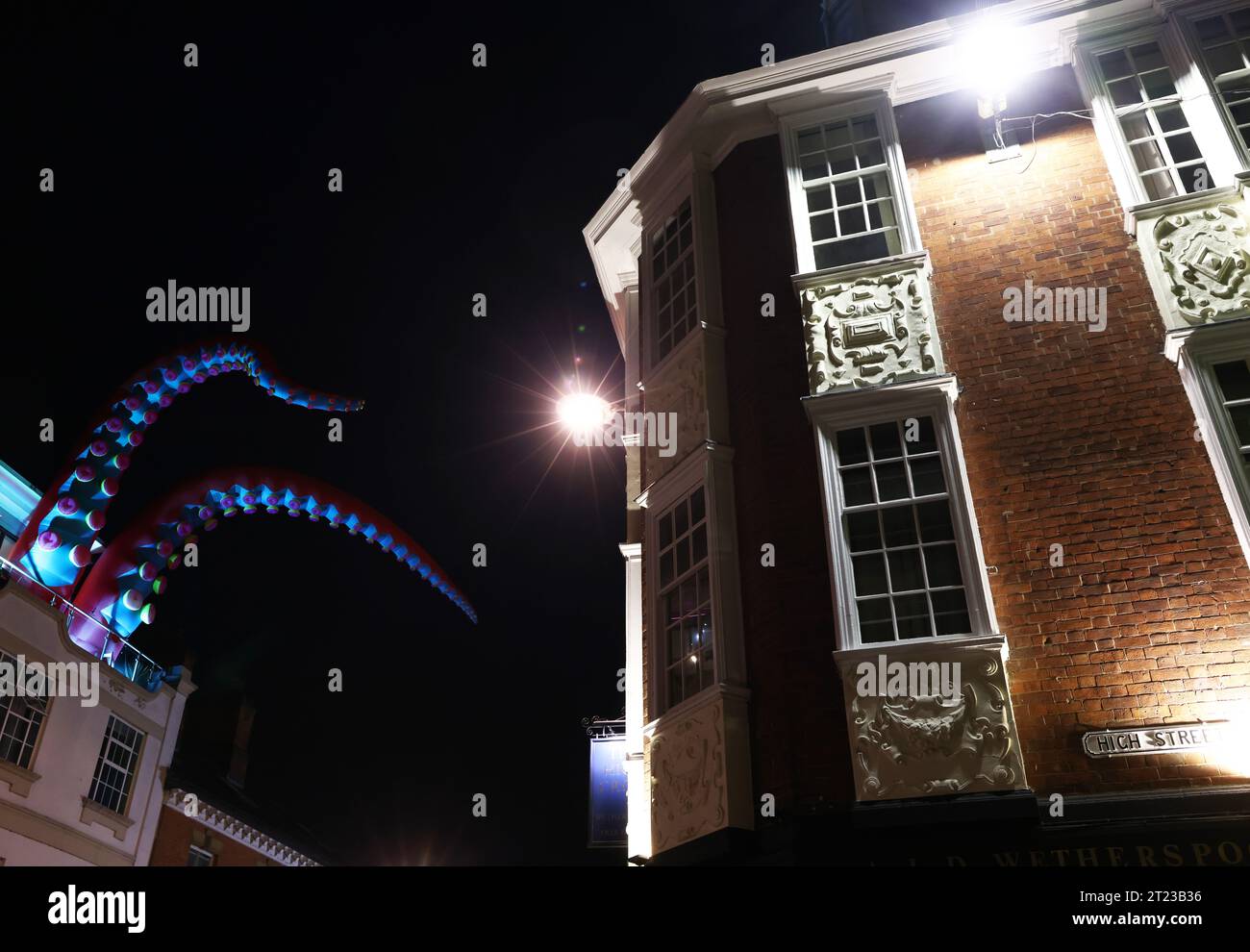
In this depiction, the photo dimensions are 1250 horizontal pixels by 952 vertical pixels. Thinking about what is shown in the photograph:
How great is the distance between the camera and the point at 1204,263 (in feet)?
34.4

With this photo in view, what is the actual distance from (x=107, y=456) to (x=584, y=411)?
58.1ft

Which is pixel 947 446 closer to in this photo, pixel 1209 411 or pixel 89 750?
pixel 1209 411

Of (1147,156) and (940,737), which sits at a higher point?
(1147,156)

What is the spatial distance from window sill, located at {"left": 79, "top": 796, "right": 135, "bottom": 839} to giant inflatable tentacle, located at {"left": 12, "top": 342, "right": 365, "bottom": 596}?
551 cm

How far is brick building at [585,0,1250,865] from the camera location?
8938mm

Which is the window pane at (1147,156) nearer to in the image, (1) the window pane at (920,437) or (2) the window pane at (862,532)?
(1) the window pane at (920,437)

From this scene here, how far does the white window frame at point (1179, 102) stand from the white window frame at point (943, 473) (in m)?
3.41

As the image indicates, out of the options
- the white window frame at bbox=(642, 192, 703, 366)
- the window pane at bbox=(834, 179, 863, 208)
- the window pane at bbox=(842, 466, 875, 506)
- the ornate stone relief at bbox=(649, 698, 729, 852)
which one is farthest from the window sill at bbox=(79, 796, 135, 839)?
the window pane at bbox=(834, 179, 863, 208)

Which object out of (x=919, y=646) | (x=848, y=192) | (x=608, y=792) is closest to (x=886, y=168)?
(x=848, y=192)

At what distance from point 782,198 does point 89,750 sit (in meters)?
21.4

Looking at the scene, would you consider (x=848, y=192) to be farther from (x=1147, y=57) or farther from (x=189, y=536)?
(x=189, y=536)

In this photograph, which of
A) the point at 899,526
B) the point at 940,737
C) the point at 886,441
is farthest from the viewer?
the point at 886,441

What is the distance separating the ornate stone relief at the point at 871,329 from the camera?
36.5 feet
